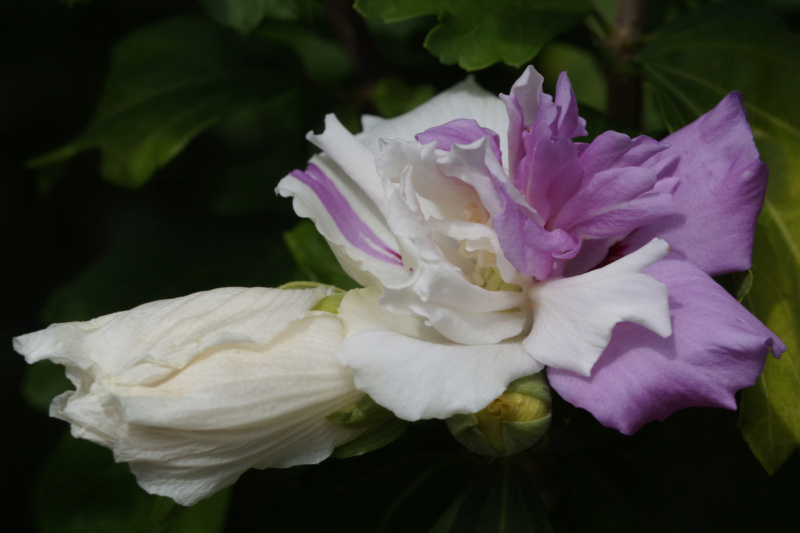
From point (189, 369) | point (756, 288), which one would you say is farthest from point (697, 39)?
point (189, 369)

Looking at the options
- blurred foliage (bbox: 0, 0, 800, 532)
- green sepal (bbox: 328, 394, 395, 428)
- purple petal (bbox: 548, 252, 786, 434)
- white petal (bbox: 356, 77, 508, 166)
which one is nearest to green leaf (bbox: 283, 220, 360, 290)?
blurred foliage (bbox: 0, 0, 800, 532)

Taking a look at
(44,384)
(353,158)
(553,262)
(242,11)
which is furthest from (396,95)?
(44,384)

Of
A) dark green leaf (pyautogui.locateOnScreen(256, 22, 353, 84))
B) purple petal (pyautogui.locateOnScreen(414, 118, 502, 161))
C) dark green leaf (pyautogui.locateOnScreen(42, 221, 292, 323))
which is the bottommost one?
dark green leaf (pyautogui.locateOnScreen(42, 221, 292, 323))

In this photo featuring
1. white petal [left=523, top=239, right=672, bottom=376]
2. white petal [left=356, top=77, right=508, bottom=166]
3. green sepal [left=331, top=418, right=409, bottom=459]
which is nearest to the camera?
white petal [left=523, top=239, right=672, bottom=376]

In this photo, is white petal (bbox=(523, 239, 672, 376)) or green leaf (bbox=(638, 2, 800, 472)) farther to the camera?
green leaf (bbox=(638, 2, 800, 472))

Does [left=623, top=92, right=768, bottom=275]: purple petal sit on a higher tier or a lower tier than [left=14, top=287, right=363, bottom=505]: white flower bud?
higher

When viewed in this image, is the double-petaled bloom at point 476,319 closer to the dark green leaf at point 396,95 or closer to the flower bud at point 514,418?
the flower bud at point 514,418

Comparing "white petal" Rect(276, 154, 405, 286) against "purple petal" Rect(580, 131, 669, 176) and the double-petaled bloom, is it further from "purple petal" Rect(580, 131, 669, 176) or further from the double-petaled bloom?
"purple petal" Rect(580, 131, 669, 176)

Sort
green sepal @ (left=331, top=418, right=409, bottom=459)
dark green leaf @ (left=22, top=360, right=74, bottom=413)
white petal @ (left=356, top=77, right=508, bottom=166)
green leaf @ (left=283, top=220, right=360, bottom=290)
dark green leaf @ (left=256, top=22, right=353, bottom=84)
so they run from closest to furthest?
green sepal @ (left=331, top=418, right=409, bottom=459), white petal @ (left=356, top=77, right=508, bottom=166), green leaf @ (left=283, top=220, right=360, bottom=290), dark green leaf @ (left=22, top=360, right=74, bottom=413), dark green leaf @ (left=256, top=22, right=353, bottom=84)
